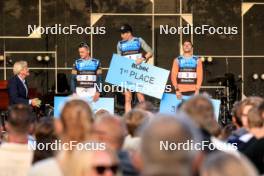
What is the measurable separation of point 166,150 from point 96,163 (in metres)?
0.64

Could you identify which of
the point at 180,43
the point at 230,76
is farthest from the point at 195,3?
the point at 230,76

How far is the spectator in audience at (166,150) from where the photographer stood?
3127 millimetres

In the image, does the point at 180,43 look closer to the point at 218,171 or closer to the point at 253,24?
the point at 253,24

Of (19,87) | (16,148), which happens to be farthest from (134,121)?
(19,87)

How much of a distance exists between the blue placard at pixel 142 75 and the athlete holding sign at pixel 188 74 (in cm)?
28

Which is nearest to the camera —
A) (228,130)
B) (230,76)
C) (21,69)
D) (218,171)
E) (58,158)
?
(218,171)

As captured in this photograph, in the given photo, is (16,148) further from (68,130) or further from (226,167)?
(226,167)

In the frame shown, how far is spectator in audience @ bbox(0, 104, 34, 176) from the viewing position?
17.9 ft

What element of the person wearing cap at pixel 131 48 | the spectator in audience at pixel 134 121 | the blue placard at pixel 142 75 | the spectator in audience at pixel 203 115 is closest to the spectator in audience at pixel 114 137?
the spectator in audience at pixel 203 115

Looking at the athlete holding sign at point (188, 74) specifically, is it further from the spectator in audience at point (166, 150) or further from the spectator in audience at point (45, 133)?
the spectator in audience at point (166, 150)

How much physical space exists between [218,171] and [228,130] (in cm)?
410

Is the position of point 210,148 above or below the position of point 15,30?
below

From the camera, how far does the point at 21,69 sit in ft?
47.0

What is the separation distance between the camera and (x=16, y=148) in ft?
17.9
